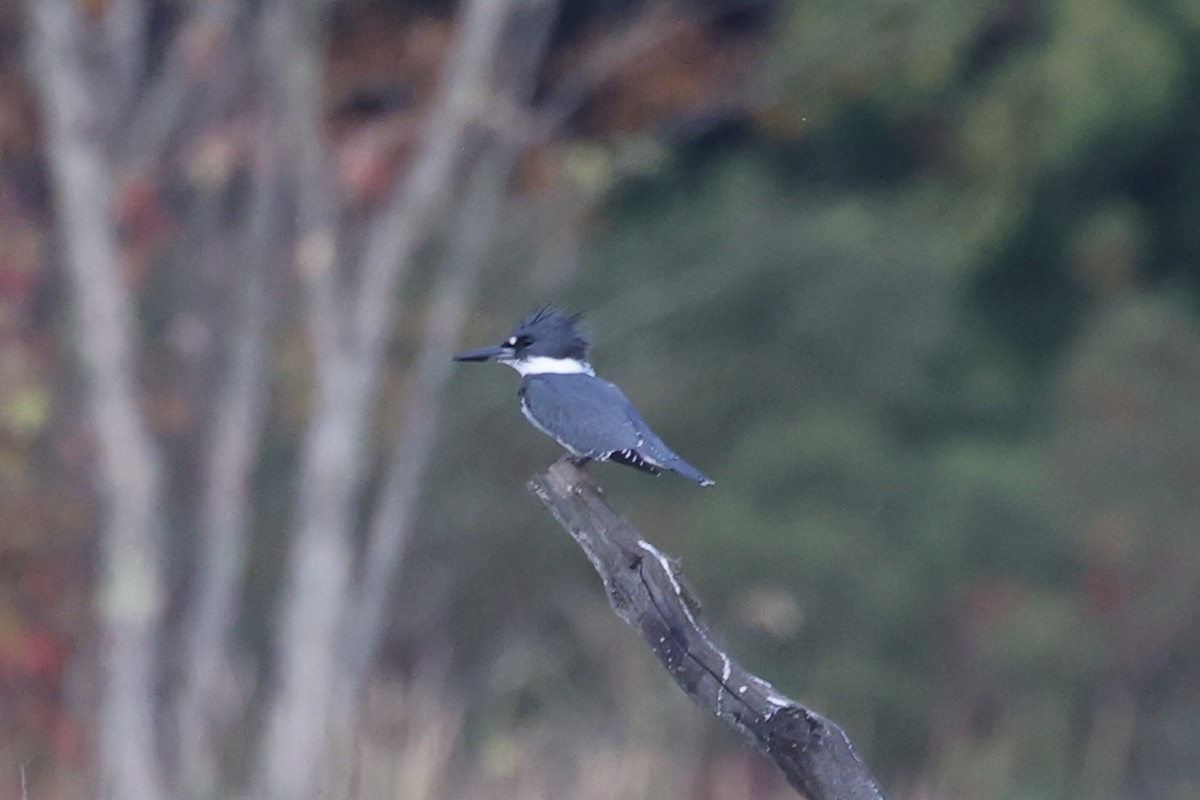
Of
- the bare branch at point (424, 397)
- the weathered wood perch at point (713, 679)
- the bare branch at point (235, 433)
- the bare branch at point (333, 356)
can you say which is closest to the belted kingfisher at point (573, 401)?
the weathered wood perch at point (713, 679)

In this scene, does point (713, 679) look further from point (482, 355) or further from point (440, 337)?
point (440, 337)

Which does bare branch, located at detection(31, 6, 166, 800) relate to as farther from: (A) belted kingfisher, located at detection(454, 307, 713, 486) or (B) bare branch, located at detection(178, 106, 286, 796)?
(A) belted kingfisher, located at detection(454, 307, 713, 486)

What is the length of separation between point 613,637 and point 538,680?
1.72ft

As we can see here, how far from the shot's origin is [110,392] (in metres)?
7.50

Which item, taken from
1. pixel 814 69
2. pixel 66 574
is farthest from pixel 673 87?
pixel 66 574

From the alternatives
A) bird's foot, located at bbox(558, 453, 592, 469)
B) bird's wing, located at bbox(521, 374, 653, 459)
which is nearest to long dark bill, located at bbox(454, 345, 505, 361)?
bird's wing, located at bbox(521, 374, 653, 459)

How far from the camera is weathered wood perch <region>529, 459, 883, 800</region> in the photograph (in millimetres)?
2820

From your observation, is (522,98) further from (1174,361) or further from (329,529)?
(1174,361)

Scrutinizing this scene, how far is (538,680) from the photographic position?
8.72 metres

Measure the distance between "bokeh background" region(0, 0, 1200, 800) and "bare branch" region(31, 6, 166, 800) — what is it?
0.25 feet

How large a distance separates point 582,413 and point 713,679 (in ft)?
4.04

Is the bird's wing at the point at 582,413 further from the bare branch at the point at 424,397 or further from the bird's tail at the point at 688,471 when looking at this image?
the bare branch at the point at 424,397

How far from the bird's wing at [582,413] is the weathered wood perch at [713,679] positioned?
84cm

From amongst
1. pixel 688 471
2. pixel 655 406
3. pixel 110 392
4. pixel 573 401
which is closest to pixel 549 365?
pixel 573 401
